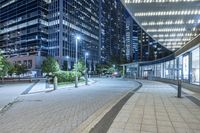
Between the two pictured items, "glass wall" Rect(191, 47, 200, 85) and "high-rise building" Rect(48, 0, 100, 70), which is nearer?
"glass wall" Rect(191, 47, 200, 85)

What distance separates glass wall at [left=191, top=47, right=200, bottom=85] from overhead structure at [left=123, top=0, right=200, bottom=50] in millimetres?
4115

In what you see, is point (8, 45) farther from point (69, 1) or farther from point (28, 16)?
point (69, 1)

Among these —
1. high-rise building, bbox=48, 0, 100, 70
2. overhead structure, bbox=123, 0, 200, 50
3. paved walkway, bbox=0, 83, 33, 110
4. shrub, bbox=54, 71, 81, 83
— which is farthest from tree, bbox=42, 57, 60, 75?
paved walkway, bbox=0, 83, 33, 110

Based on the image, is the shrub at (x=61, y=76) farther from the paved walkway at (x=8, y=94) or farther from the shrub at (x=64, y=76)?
the paved walkway at (x=8, y=94)

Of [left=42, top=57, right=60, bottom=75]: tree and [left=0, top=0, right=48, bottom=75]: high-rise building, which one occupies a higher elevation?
[left=0, top=0, right=48, bottom=75]: high-rise building

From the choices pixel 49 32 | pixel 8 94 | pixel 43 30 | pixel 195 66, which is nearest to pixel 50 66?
pixel 49 32

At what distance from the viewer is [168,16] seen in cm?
3647

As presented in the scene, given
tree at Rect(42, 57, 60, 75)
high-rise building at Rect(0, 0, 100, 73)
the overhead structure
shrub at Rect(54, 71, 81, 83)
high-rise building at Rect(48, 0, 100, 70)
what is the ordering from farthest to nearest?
1. high-rise building at Rect(0, 0, 100, 73)
2. high-rise building at Rect(48, 0, 100, 70)
3. tree at Rect(42, 57, 60, 75)
4. shrub at Rect(54, 71, 81, 83)
5. the overhead structure

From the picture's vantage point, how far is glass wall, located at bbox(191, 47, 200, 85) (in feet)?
79.8

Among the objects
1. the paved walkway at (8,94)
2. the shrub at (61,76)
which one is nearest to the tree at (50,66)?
the shrub at (61,76)

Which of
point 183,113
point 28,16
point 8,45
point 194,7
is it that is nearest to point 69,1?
point 28,16

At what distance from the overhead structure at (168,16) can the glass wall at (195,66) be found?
4115 mm

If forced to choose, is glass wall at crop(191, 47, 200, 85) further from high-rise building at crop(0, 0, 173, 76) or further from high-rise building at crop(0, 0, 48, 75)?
high-rise building at crop(0, 0, 48, 75)

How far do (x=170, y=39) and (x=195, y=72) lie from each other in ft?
62.1
